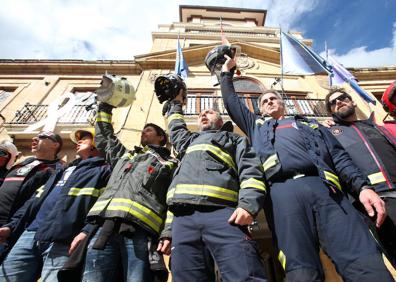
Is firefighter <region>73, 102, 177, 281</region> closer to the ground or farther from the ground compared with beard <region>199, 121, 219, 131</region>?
closer to the ground

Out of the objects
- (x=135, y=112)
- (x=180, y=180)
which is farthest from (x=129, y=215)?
(x=135, y=112)

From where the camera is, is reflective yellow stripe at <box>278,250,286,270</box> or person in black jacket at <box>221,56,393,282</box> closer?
person in black jacket at <box>221,56,393,282</box>

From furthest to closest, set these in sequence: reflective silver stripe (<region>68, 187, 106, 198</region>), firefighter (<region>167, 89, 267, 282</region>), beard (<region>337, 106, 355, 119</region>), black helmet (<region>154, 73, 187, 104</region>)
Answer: black helmet (<region>154, 73, 187, 104</region>)
beard (<region>337, 106, 355, 119</region>)
reflective silver stripe (<region>68, 187, 106, 198</region>)
firefighter (<region>167, 89, 267, 282</region>)

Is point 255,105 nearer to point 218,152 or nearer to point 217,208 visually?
point 218,152

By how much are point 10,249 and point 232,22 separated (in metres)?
21.0

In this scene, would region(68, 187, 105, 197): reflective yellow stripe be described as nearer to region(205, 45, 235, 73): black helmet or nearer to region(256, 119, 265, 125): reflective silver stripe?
region(256, 119, 265, 125): reflective silver stripe

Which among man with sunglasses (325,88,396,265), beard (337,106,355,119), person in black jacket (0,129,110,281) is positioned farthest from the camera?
beard (337,106,355,119)

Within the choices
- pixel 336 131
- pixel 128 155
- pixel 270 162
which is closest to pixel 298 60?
pixel 336 131

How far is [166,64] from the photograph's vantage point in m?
10.4

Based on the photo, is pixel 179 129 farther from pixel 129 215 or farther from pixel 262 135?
pixel 129 215

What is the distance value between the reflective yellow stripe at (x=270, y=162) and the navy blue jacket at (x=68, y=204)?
6.06 feet

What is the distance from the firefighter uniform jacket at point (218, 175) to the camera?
1.92m

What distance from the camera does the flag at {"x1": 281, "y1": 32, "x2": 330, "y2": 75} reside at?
726cm

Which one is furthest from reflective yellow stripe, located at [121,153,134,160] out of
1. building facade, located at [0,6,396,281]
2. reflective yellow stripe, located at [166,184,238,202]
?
building facade, located at [0,6,396,281]
